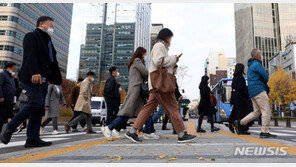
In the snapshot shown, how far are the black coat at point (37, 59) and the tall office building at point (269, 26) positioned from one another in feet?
266

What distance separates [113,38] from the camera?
131625mm

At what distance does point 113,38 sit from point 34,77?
133m

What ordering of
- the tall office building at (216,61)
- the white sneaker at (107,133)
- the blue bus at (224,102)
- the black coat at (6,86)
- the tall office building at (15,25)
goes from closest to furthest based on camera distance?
the white sneaker at (107,133)
the black coat at (6,86)
the blue bus at (224,102)
the tall office building at (15,25)
the tall office building at (216,61)

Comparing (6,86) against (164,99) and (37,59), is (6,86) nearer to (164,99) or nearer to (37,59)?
(37,59)

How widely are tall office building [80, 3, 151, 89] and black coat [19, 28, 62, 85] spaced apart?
119943 mm

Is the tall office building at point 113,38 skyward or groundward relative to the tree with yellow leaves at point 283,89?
skyward

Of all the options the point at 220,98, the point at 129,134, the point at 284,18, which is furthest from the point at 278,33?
the point at 129,134

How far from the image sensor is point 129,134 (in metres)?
3.82

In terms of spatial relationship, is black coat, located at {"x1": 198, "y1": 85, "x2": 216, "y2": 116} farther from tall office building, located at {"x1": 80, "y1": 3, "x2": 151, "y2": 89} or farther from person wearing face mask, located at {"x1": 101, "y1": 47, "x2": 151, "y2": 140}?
tall office building, located at {"x1": 80, "y1": 3, "x2": 151, "y2": 89}

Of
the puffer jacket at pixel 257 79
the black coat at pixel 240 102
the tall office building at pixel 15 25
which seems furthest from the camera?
the tall office building at pixel 15 25

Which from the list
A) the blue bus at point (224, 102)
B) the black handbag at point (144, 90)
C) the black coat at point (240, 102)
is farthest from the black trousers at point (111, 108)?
the blue bus at point (224, 102)

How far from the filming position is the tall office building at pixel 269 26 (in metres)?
73.2

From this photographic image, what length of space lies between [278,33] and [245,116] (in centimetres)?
8492

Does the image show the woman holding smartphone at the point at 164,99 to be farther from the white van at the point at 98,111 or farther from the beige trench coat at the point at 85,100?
the white van at the point at 98,111
